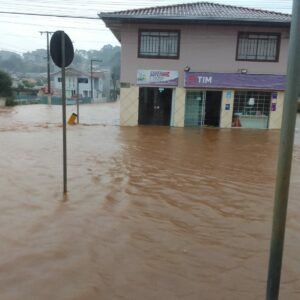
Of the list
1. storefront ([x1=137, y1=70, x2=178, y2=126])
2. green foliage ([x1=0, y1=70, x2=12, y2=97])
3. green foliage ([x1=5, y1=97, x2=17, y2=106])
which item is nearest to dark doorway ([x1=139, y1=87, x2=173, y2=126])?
storefront ([x1=137, y1=70, x2=178, y2=126])

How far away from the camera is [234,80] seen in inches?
787

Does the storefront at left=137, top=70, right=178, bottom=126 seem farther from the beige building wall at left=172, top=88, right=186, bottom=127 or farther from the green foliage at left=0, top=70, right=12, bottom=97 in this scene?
the green foliage at left=0, top=70, right=12, bottom=97

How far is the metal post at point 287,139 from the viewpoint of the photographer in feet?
8.16

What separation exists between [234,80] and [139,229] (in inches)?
645

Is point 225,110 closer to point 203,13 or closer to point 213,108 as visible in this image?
point 213,108

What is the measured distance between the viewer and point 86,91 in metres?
75.1

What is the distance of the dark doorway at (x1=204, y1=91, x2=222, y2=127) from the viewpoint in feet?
68.9

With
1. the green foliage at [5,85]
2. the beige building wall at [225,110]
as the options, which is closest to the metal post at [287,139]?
the beige building wall at [225,110]

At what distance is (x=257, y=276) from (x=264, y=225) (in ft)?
5.12

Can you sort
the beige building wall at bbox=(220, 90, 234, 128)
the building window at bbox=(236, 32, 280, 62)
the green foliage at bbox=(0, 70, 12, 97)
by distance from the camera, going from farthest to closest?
the green foliage at bbox=(0, 70, 12, 97) < the beige building wall at bbox=(220, 90, 234, 128) < the building window at bbox=(236, 32, 280, 62)

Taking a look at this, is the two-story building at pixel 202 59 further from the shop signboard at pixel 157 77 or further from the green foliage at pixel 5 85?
the green foliage at pixel 5 85

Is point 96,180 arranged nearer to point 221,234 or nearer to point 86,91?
point 221,234

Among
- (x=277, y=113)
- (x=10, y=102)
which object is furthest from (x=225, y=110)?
(x=10, y=102)

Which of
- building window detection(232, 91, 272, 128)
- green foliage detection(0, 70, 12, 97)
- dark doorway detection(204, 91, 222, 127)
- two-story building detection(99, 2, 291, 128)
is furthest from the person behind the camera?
green foliage detection(0, 70, 12, 97)
